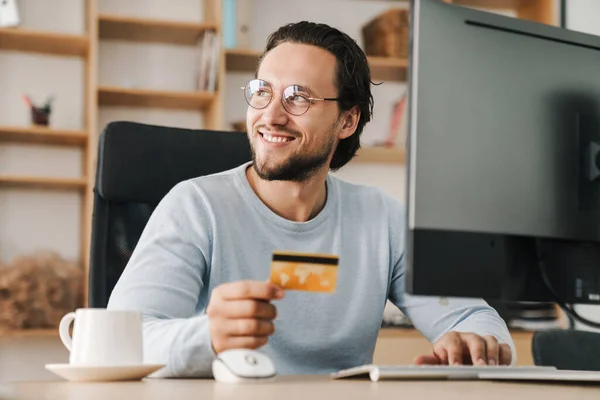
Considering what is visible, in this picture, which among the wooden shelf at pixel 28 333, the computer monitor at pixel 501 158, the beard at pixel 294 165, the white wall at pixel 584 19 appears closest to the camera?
the computer monitor at pixel 501 158

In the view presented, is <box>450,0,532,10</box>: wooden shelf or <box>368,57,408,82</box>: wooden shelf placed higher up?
<box>450,0,532,10</box>: wooden shelf

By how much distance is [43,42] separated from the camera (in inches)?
144

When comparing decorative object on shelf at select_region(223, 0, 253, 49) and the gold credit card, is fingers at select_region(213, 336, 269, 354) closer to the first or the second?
the gold credit card

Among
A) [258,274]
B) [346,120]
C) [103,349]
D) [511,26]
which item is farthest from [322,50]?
[103,349]

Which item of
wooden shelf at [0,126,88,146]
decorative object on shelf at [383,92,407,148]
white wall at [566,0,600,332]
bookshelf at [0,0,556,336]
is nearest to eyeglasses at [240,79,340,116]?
bookshelf at [0,0,556,336]

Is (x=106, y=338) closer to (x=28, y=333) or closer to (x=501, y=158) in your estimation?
(x=501, y=158)

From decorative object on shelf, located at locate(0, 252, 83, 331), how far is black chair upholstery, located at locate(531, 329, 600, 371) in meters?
2.07

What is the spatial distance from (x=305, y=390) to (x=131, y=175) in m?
0.97

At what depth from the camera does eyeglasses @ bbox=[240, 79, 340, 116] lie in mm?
1838

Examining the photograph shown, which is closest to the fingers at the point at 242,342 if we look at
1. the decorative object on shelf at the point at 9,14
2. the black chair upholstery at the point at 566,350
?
the black chair upholstery at the point at 566,350

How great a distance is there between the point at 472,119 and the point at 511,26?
0.14 metres

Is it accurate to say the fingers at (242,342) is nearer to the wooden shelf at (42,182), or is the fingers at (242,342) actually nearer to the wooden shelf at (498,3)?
the wooden shelf at (42,182)

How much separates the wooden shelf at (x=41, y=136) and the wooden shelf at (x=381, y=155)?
47.0 inches

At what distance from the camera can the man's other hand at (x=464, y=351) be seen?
1.33 metres
